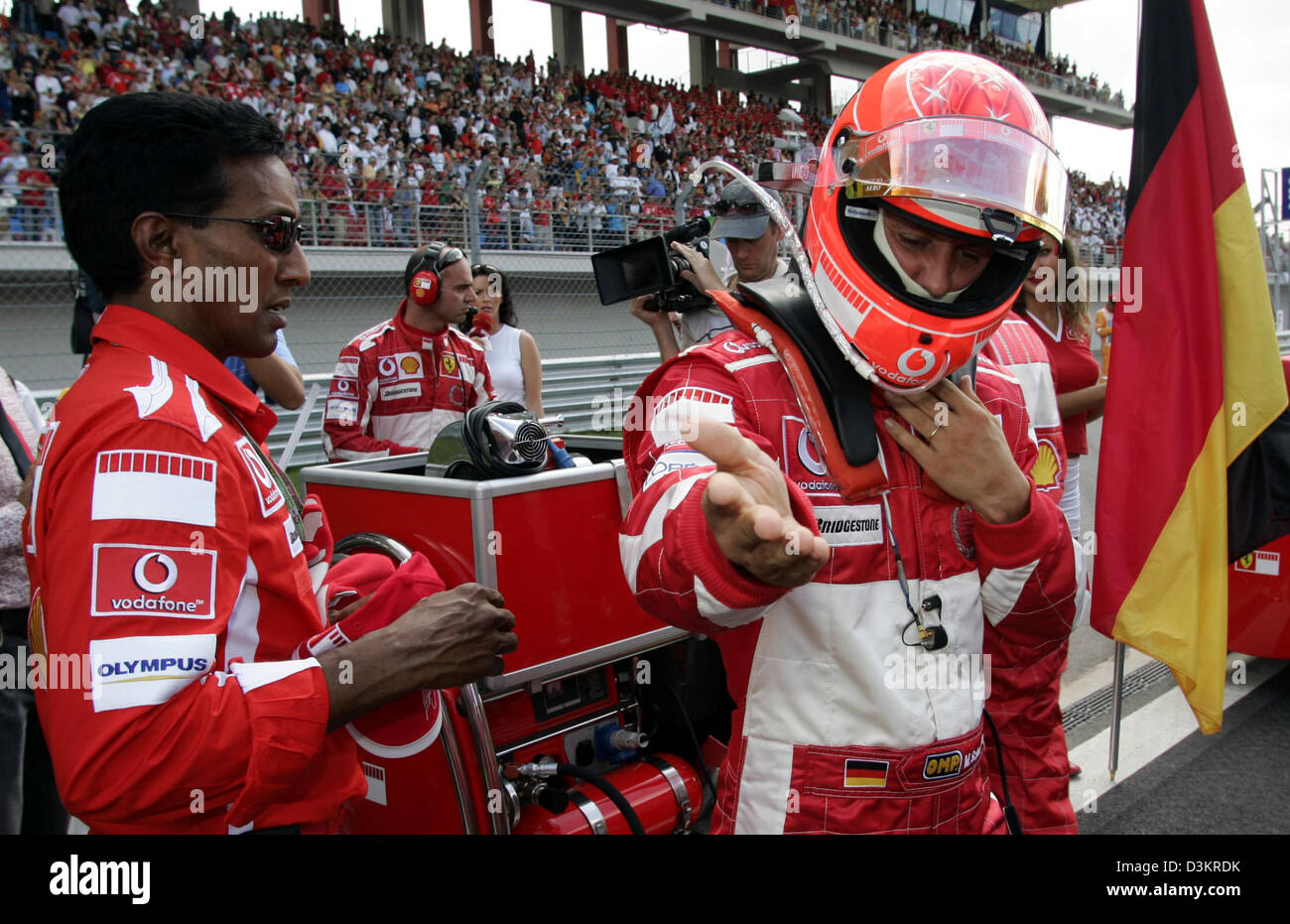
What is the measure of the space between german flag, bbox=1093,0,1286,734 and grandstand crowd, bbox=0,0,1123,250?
19.0 ft

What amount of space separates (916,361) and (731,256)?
261 centimetres

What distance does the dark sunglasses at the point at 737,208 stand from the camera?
372 centimetres

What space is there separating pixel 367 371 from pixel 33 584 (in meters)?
2.74

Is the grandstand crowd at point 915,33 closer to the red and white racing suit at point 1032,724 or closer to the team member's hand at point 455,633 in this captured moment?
the red and white racing suit at point 1032,724

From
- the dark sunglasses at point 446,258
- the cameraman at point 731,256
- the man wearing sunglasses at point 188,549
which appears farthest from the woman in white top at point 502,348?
the man wearing sunglasses at point 188,549

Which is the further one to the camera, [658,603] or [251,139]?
[251,139]

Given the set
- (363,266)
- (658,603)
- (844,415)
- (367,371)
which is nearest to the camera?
(658,603)

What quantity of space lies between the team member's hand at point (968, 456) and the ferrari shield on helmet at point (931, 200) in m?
0.06

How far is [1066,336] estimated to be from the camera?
12.2 ft

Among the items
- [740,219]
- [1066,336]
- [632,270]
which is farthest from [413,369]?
[1066,336]

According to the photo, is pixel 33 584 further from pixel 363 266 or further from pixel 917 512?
pixel 363 266

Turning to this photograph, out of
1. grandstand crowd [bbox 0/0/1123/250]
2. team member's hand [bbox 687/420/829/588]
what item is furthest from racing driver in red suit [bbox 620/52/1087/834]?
grandstand crowd [bbox 0/0/1123/250]

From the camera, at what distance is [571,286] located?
1517 centimetres

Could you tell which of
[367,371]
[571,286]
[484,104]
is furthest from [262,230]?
[484,104]
